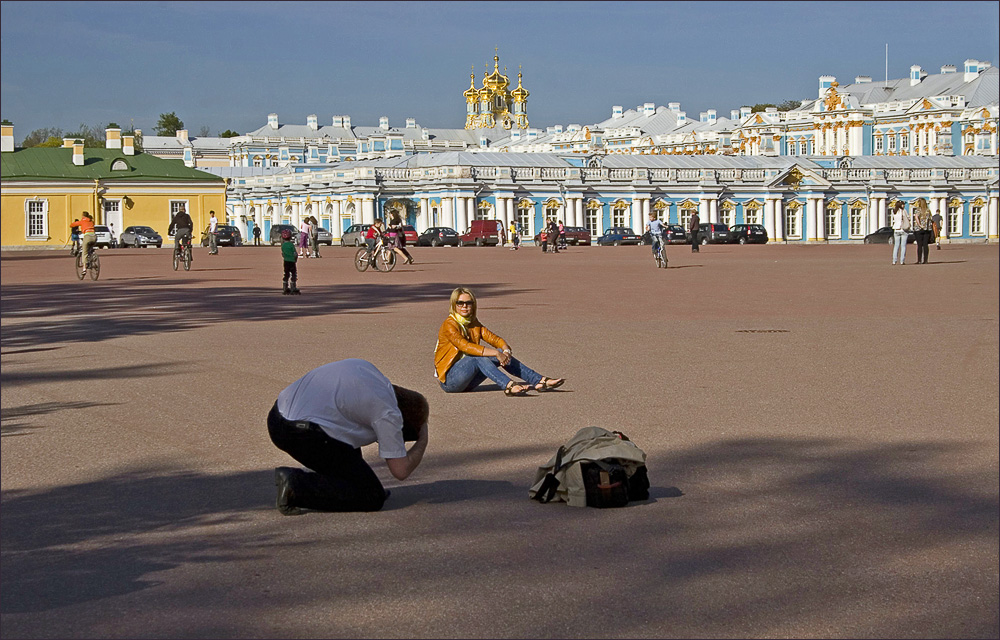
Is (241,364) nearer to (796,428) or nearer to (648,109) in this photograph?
(796,428)

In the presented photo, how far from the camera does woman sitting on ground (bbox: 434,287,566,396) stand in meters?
10.4

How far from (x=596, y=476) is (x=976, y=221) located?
258 feet

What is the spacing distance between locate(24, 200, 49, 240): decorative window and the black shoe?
62027 mm

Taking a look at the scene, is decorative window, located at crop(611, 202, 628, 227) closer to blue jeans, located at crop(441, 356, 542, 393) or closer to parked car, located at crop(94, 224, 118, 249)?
parked car, located at crop(94, 224, 118, 249)

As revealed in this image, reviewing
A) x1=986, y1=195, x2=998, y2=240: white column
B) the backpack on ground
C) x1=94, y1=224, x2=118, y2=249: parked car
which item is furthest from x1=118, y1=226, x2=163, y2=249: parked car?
the backpack on ground

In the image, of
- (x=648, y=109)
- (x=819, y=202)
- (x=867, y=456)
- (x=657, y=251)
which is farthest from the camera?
(x=648, y=109)

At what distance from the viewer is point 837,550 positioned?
5848 mm

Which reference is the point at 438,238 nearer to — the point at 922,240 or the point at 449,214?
the point at 449,214

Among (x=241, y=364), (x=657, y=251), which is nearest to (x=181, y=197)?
(x=657, y=251)

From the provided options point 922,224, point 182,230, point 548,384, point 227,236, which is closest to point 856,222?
point 227,236

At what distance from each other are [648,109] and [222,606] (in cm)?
12000

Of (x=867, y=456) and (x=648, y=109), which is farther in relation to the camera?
(x=648, y=109)

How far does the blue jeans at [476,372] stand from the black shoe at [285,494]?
399 centimetres

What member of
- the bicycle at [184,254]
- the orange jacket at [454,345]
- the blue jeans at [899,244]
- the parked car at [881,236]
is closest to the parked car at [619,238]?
the parked car at [881,236]
